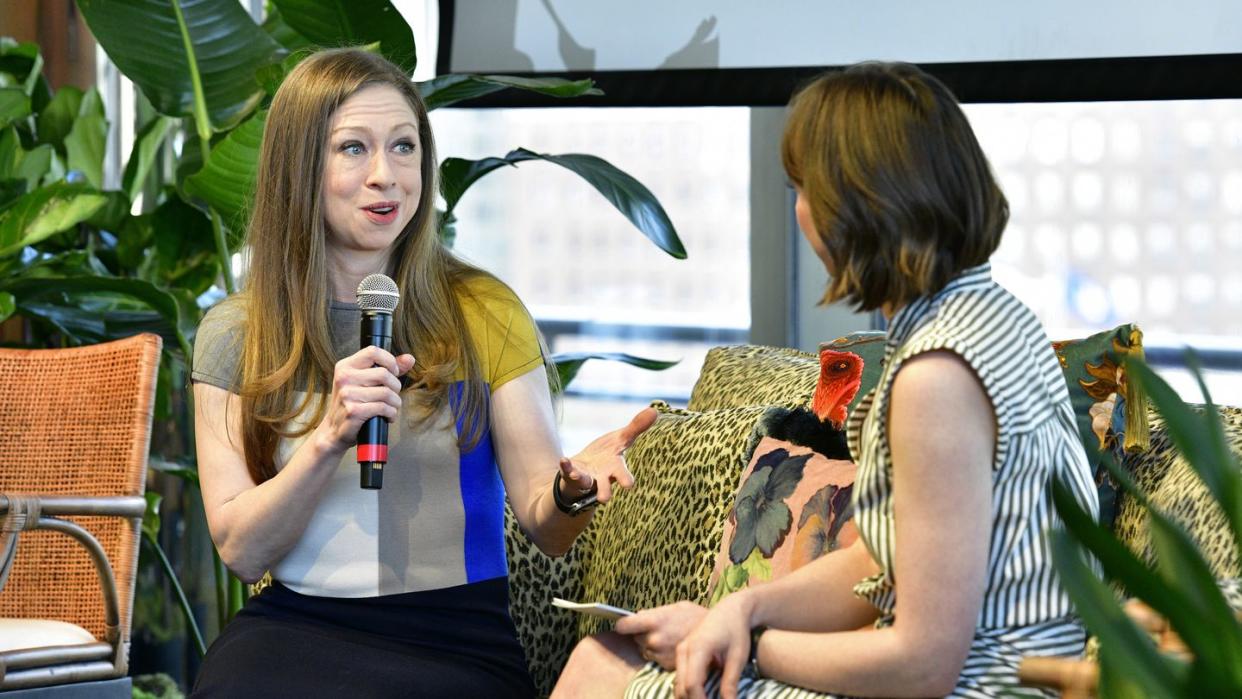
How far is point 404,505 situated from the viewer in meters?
1.83

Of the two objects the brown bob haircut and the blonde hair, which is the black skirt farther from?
the brown bob haircut

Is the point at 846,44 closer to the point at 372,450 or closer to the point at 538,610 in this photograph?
the point at 538,610

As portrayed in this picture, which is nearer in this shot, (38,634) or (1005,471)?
(1005,471)

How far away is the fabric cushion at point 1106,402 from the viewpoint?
1.60 m

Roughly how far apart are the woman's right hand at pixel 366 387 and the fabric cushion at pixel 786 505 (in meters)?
0.50

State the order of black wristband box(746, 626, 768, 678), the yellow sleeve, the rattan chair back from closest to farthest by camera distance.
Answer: black wristband box(746, 626, 768, 678), the yellow sleeve, the rattan chair back

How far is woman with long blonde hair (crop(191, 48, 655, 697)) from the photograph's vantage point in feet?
5.86

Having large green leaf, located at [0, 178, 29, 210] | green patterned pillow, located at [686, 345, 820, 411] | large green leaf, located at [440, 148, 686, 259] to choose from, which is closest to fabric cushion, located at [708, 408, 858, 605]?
green patterned pillow, located at [686, 345, 820, 411]

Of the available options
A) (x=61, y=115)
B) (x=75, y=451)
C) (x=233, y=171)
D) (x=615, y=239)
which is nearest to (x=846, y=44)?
(x=615, y=239)

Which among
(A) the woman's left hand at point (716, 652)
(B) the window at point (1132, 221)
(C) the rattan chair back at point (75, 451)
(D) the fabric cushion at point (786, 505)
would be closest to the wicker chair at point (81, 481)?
(C) the rattan chair back at point (75, 451)

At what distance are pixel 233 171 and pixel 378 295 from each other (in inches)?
36.1

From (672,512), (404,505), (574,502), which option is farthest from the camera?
(672,512)

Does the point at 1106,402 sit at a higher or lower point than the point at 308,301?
lower

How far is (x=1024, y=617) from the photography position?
1.21 metres
